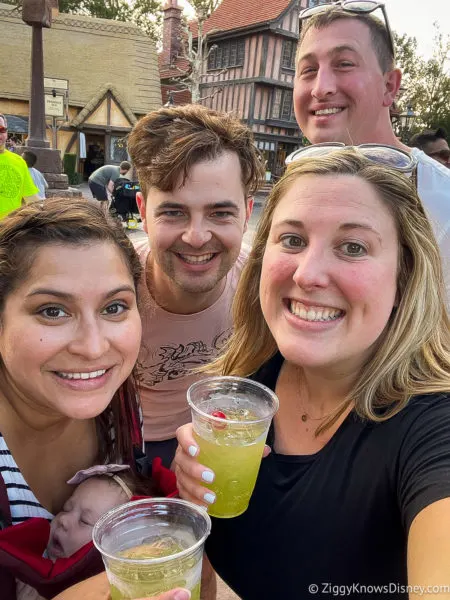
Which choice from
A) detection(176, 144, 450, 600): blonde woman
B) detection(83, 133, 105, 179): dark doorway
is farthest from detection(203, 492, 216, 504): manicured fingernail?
detection(83, 133, 105, 179): dark doorway

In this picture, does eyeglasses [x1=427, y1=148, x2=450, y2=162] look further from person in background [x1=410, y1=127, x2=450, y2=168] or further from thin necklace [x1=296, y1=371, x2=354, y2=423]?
thin necklace [x1=296, y1=371, x2=354, y2=423]

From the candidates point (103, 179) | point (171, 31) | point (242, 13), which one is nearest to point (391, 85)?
point (103, 179)

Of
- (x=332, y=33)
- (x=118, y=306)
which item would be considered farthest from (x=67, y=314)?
(x=332, y=33)

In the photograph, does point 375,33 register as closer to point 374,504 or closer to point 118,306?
point 118,306

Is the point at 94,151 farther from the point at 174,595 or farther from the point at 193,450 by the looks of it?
the point at 174,595

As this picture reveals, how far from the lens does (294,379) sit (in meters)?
1.81

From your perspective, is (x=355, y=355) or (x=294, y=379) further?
(x=294, y=379)

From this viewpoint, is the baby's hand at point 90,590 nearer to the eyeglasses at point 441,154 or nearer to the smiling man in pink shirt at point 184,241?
the smiling man in pink shirt at point 184,241

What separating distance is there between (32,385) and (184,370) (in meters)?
1.25

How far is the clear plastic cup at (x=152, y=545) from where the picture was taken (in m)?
1.10

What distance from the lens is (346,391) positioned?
158 cm

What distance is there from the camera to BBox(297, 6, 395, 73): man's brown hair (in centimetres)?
283

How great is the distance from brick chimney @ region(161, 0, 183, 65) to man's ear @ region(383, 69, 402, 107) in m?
26.9

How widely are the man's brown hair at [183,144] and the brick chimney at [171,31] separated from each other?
2722 centimetres
